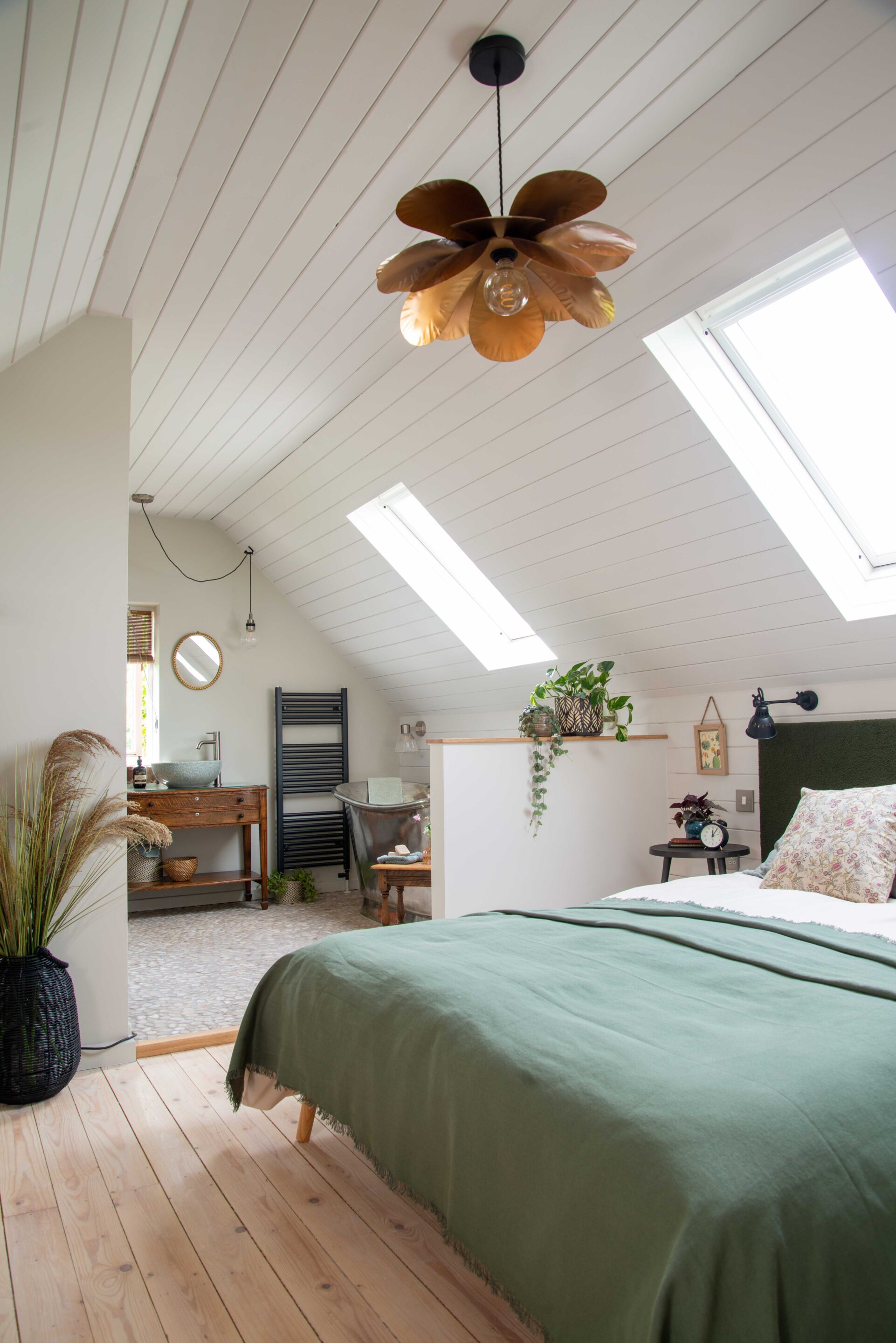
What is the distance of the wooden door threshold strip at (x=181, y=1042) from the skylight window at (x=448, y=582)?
2497mm

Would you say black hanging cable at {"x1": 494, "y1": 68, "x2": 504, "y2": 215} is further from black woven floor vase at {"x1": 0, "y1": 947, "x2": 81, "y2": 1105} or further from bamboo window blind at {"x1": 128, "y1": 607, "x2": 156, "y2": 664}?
bamboo window blind at {"x1": 128, "y1": 607, "x2": 156, "y2": 664}

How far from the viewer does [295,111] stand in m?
2.26

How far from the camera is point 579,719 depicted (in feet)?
13.9

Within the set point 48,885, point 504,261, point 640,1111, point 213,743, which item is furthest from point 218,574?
point 640,1111

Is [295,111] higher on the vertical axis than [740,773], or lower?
higher

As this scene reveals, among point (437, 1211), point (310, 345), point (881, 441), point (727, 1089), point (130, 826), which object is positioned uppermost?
point (310, 345)

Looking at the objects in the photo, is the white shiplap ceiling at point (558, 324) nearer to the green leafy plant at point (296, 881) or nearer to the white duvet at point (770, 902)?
the white duvet at point (770, 902)

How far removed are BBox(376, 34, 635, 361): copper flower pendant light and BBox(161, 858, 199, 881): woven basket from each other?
458 cm

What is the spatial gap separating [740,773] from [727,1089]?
2762mm

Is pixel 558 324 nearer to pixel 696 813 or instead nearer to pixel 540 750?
pixel 540 750

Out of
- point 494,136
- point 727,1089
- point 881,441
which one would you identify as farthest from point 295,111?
point 727,1089

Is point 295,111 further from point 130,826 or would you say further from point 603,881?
point 603,881

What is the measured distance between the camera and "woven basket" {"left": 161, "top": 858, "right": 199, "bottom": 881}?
19.1 ft

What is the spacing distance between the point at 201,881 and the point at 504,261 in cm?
494
